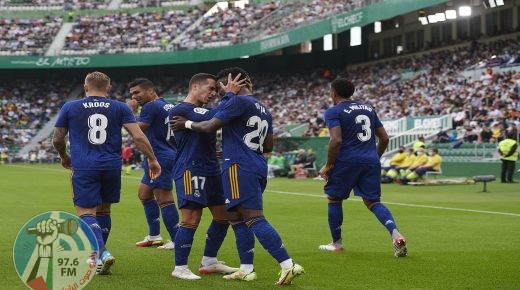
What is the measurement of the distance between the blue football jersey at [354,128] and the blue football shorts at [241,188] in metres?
2.61

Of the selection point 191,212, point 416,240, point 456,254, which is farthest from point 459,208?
point 191,212

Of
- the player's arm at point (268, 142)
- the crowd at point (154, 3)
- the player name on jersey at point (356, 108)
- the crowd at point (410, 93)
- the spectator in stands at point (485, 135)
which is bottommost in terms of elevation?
the spectator in stands at point (485, 135)

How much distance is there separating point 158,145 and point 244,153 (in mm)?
3003

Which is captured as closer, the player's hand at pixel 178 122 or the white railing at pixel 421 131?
the player's hand at pixel 178 122

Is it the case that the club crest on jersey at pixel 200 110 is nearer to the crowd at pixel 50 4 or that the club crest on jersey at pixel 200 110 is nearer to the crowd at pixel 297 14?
the crowd at pixel 297 14

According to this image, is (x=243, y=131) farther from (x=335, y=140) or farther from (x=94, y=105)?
(x=335, y=140)

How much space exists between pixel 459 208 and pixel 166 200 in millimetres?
9064

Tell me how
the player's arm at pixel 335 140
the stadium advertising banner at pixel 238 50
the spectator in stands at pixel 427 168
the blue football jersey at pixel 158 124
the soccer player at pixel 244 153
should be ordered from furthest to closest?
1. the stadium advertising banner at pixel 238 50
2. the spectator in stands at pixel 427 168
3. the blue football jersey at pixel 158 124
4. the player's arm at pixel 335 140
5. the soccer player at pixel 244 153

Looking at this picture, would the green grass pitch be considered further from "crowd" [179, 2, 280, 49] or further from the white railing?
"crowd" [179, 2, 280, 49]

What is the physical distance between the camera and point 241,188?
8.59m

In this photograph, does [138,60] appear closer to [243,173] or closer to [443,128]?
[443,128]

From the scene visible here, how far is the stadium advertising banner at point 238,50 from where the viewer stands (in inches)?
1868

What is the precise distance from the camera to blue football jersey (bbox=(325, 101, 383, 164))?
11039mm

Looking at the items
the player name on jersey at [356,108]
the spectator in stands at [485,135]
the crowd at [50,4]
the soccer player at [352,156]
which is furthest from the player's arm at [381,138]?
the crowd at [50,4]
